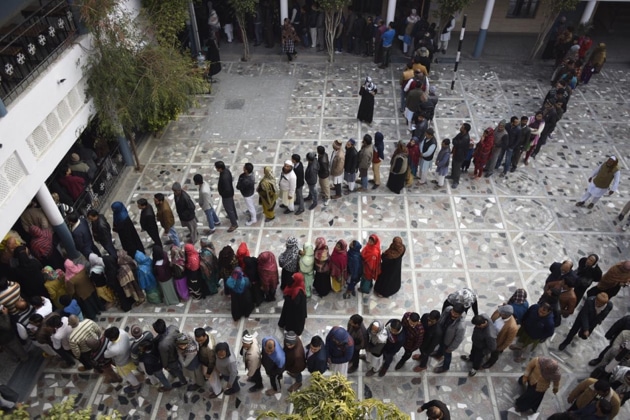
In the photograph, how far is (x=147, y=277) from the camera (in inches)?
308

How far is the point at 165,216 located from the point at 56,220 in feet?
6.79

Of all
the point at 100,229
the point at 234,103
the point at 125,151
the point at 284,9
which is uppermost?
the point at 284,9

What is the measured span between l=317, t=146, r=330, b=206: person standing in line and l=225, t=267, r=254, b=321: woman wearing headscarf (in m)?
3.17

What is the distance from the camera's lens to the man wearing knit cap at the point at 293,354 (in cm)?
627

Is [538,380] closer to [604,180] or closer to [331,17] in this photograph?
[604,180]

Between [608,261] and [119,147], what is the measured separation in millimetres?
10846

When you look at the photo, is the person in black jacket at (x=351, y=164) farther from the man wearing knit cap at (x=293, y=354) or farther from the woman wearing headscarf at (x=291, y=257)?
the man wearing knit cap at (x=293, y=354)

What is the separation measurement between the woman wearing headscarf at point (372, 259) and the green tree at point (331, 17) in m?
8.85

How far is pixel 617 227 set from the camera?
32.3ft

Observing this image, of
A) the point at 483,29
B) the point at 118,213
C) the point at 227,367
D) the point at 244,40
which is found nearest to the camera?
the point at 227,367

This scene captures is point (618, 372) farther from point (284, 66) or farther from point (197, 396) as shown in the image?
point (284, 66)

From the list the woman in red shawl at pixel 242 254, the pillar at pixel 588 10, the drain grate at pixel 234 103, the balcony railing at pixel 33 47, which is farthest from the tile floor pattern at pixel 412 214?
the balcony railing at pixel 33 47

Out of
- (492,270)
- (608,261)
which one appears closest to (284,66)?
(492,270)

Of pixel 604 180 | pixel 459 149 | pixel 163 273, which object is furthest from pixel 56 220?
pixel 604 180
